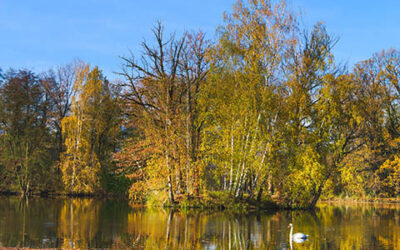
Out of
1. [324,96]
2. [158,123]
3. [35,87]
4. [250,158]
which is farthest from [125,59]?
[35,87]

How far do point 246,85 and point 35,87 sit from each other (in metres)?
24.8

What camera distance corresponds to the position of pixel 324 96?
28547 millimetres

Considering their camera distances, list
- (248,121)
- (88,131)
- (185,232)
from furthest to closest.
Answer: (88,131) < (248,121) < (185,232)

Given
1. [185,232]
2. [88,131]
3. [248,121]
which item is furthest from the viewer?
[88,131]

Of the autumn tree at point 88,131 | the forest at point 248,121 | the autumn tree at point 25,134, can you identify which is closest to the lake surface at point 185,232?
the forest at point 248,121

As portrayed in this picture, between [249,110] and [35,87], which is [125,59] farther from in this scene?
[35,87]

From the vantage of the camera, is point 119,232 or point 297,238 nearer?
point 297,238

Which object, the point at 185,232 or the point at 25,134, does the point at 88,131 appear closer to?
the point at 25,134

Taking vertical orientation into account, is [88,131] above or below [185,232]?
above

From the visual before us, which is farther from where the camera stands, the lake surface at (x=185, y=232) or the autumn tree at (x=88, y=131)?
the autumn tree at (x=88, y=131)

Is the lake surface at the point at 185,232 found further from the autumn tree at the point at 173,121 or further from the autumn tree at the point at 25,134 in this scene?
the autumn tree at the point at 25,134

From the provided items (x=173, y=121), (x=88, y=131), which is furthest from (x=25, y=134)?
(x=173, y=121)

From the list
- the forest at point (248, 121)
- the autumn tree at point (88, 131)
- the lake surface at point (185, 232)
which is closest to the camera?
the lake surface at point (185, 232)

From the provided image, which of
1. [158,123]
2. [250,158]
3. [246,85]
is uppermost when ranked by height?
[246,85]
